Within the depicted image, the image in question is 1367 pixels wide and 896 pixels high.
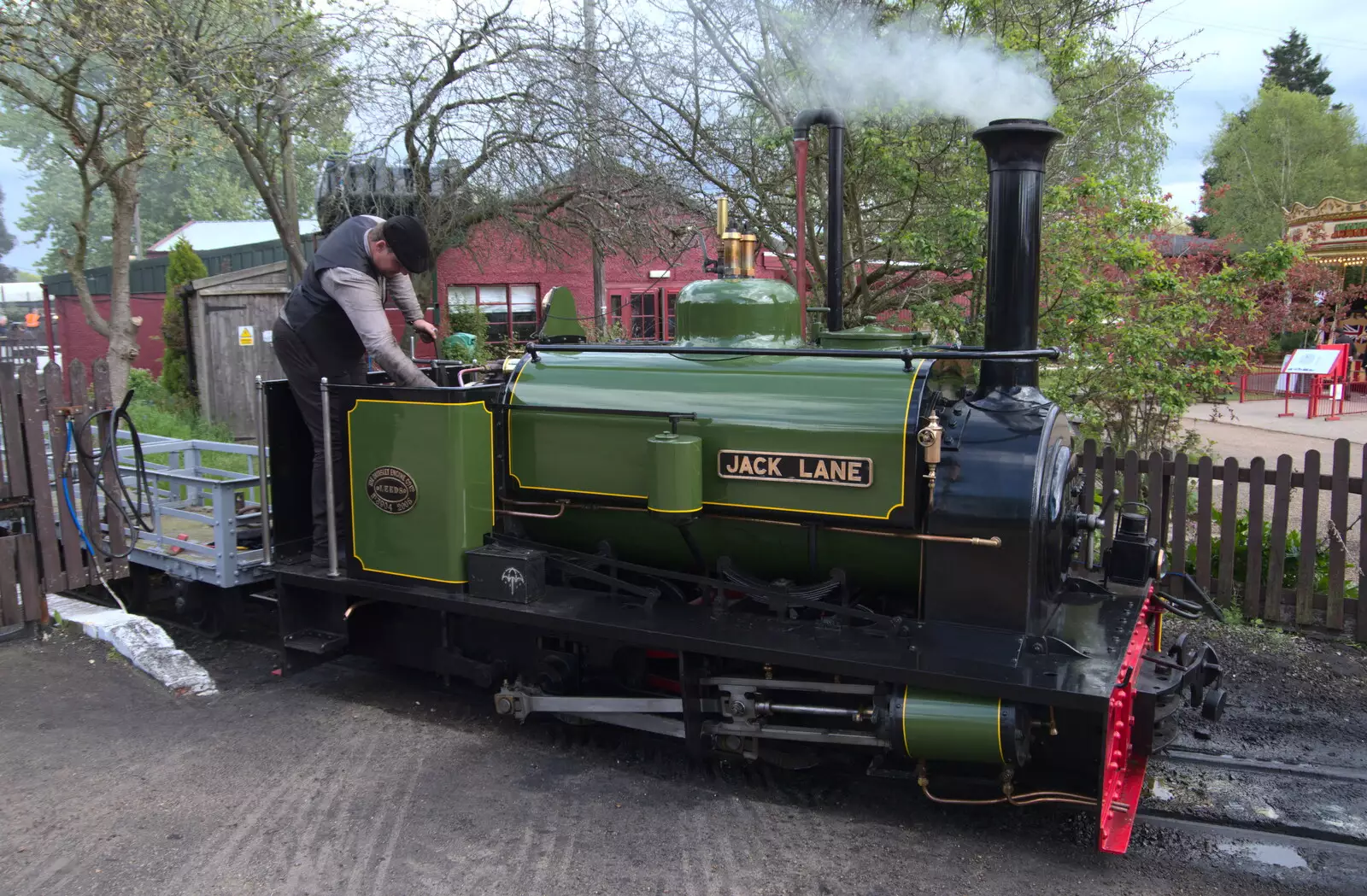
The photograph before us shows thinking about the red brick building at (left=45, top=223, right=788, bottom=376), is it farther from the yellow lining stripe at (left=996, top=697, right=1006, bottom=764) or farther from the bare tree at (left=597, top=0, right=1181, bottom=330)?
the yellow lining stripe at (left=996, top=697, right=1006, bottom=764)

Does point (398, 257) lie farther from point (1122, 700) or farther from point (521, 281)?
point (521, 281)

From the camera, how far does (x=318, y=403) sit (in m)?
4.89

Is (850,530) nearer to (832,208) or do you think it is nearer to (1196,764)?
(832,208)

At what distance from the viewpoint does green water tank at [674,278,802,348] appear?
4.54m

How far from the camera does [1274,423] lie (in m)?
17.4

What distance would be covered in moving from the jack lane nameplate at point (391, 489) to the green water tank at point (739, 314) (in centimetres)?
145

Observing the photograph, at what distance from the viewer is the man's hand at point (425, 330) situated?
5090 mm

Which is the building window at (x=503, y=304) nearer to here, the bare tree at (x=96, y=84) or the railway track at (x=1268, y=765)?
the bare tree at (x=96, y=84)

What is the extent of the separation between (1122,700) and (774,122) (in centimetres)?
710

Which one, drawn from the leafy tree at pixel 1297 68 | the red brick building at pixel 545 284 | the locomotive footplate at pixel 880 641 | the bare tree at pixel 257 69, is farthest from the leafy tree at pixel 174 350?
the leafy tree at pixel 1297 68

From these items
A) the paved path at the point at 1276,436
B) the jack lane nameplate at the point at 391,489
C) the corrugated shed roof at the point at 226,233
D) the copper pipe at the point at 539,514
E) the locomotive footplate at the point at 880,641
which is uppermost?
the corrugated shed roof at the point at 226,233

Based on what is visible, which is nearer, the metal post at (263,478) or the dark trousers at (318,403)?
the dark trousers at (318,403)

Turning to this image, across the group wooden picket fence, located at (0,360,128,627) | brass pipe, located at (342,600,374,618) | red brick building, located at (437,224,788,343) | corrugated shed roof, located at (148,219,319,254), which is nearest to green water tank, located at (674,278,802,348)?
brass pipe, located at (342,600,374,618)

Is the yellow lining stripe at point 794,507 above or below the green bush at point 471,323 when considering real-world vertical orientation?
below
